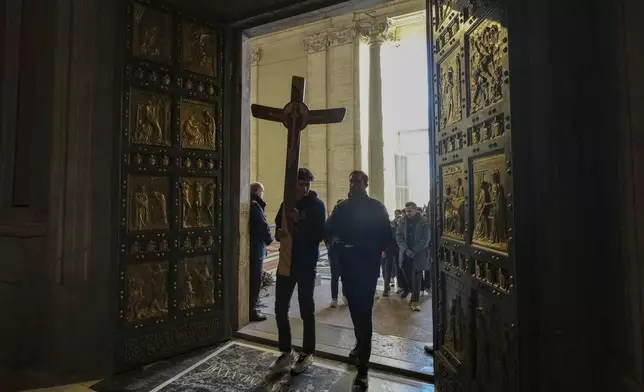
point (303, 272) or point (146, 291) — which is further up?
point (303, 272)

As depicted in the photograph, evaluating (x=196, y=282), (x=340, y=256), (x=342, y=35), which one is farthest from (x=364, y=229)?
(x=342, y=35)

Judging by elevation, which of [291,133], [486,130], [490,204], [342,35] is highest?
[342,35]

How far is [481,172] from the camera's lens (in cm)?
250

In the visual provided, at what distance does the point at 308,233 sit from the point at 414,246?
9.58 feet

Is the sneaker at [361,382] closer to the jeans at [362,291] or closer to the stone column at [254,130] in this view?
the jeans at [362,291]

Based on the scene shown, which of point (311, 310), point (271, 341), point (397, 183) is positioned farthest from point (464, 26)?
point (397, 183)

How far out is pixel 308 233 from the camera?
11.6 ft

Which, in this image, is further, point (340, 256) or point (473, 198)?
point (340, 256)

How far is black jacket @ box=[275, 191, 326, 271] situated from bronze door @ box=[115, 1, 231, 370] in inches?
55.4

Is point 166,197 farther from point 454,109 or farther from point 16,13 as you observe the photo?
point 454,109

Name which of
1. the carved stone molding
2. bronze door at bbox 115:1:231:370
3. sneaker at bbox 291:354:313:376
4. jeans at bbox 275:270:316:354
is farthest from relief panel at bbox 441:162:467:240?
the carved stone molding

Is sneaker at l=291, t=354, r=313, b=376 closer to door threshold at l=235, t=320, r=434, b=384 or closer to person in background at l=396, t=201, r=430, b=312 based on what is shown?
door threshold at l=235, t=320, r=434, b=384

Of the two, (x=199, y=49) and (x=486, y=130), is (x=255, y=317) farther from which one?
(x=486, y=130)

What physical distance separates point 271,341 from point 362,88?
957 cm
